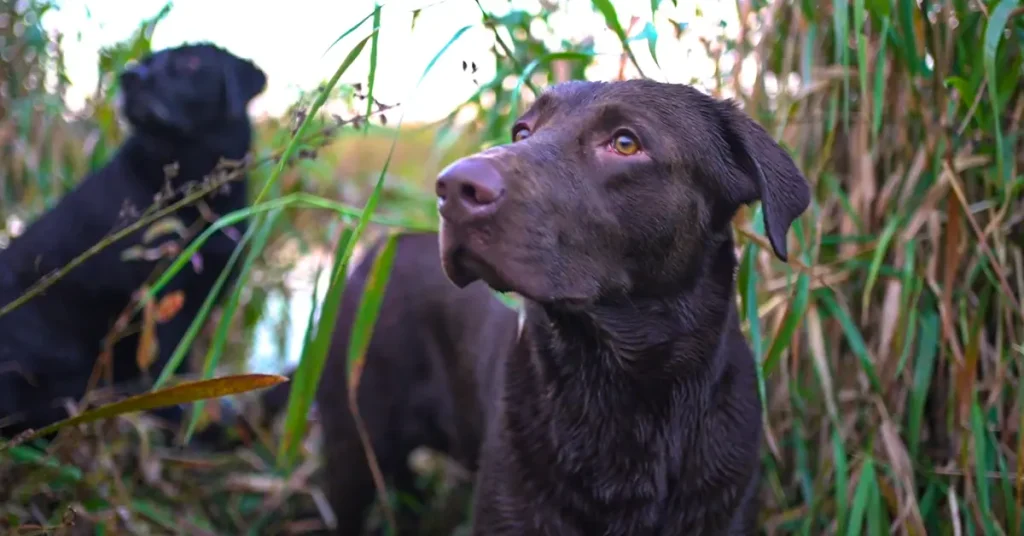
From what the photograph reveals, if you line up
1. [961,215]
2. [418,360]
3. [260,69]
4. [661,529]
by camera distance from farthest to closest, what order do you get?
[260,69] → [418,360] → [961,215] → [661,529]

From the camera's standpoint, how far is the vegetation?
2.13 m

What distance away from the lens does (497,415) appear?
6.80 feet

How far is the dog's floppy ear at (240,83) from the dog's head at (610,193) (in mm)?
1996

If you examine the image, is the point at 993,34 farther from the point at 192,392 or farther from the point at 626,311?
the point at 192,392

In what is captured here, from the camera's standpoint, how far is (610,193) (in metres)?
1.73

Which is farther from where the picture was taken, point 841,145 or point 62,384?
point 62,384

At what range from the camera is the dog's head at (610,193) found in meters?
1.57

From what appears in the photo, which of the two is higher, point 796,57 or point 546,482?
point 796,57

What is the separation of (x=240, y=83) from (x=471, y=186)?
2461mm

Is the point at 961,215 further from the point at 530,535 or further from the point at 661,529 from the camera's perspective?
the point at 530,535

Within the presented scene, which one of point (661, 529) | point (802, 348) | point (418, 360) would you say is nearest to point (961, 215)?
point (802, 348)

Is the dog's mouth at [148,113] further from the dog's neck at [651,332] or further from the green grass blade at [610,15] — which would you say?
the dog's neck at [651,332]

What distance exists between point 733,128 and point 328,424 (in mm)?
1704

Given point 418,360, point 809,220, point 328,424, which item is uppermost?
point 809,220
